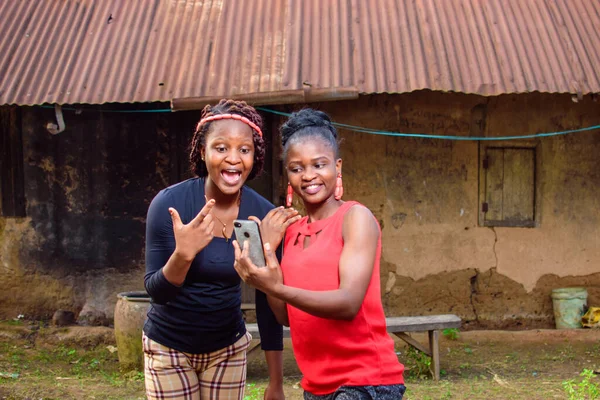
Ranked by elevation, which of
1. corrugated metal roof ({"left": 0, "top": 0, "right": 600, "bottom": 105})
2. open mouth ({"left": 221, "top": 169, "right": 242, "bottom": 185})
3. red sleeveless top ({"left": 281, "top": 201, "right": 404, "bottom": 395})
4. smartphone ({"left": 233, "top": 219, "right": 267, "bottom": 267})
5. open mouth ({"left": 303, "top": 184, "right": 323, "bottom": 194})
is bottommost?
red sleeveless top ({"left": 281, "top": 201, "right": 404, "bottom": 395})

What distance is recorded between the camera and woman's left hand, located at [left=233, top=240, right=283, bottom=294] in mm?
2166

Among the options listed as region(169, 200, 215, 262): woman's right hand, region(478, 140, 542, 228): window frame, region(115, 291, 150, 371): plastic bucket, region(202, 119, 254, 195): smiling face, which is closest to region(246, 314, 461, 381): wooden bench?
region(115, 291, 150, 371): plastic bucket

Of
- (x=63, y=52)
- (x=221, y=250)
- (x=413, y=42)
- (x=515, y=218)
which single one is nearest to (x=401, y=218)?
(x=515, y=218)

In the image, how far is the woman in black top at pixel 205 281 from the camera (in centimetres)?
253

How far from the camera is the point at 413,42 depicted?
6.37 metres

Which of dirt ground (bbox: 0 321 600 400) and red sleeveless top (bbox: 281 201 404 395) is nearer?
red sleeveless top (bbox: 281 201 404 395)

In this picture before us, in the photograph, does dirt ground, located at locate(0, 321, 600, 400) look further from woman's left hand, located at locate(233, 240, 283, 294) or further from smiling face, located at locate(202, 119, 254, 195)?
woman's left hand, located at locate(233, 240, 283, 294)

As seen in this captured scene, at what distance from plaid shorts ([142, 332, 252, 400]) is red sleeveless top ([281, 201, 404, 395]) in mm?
434

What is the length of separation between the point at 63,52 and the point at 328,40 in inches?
104

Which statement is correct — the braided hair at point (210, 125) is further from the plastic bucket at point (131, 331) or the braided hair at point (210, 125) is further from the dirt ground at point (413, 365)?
the plastic bucket at point (131, 331)

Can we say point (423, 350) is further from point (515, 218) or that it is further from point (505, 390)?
point (515, 218)

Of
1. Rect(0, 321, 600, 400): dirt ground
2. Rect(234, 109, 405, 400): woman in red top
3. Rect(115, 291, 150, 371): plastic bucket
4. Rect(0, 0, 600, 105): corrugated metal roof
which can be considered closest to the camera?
Rect(234, 109, 405, 400): woman in red top

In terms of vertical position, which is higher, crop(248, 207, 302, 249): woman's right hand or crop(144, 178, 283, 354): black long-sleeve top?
crop(248, 207, 302, 249): woman's right hand

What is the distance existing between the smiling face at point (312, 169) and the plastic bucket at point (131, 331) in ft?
13.6
